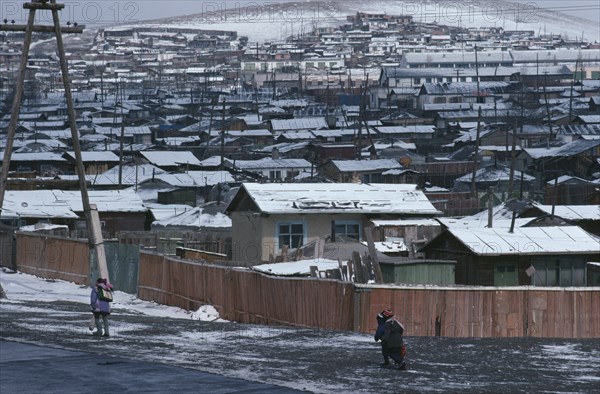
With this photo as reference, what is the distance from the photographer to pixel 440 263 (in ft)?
97.3

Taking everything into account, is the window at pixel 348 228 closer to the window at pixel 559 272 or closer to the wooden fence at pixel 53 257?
the window at pixel 559 272

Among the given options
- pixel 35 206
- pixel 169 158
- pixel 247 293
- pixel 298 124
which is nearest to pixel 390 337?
pixel 247 293

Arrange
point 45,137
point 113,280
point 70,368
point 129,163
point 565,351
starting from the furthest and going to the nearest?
point 45,137 → point 129,163 → point 113,280 → point 565,351 → point 70,368

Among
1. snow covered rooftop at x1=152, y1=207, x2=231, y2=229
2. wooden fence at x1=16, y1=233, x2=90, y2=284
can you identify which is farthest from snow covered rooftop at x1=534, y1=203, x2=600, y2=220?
wooden fence at x1=16, y1=233, x2=90, y2=284

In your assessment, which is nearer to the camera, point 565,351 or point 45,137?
point 565,351

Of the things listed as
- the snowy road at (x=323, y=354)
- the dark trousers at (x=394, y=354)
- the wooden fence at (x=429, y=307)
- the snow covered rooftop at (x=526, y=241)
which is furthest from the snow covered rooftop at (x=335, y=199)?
the dark trousers at (x=394, y=354)

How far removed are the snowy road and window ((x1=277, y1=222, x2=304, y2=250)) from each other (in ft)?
41.5

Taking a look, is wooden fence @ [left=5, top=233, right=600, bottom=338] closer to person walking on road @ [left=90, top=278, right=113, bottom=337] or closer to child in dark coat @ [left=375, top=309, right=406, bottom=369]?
person walking on road @ [left=90, top=278, right=113, bottom=337]

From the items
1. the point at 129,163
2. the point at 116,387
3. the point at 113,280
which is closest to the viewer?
the point at 116,387

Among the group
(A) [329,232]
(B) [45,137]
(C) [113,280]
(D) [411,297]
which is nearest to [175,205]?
(A) [329,232]

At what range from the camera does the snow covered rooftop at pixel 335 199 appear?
125 ft

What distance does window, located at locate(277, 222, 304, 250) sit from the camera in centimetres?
3816

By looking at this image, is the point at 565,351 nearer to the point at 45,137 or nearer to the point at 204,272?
the point at 204,272

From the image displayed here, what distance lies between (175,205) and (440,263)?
26818 millimetres
